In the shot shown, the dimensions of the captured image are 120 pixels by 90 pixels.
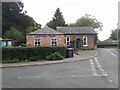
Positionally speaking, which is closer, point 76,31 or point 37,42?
point 37,42

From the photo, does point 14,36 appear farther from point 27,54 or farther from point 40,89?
point 40,89

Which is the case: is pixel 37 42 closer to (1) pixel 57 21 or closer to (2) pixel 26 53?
(2) pixel 26 53

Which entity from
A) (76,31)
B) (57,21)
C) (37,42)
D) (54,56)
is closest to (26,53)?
(54,56)

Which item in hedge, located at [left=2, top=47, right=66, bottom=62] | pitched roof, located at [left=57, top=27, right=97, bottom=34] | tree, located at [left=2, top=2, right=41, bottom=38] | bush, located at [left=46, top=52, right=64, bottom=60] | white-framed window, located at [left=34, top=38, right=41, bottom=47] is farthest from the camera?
tree, located at [left=2, top=2, right=41, bottom=38]

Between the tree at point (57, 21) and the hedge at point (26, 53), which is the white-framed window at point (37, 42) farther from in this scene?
the tree at point (57, 21)

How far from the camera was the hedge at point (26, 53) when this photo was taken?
29.0 meters

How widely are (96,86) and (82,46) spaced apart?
45.0 meters

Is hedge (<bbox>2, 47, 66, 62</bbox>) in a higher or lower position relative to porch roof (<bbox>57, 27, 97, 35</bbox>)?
lower

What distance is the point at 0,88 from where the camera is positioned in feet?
→ 42.8

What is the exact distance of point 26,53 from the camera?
2983 cm

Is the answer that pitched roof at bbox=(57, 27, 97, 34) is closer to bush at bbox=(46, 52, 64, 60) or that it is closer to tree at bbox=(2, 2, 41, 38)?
tree at bbox=(2, 2, 41, 38)

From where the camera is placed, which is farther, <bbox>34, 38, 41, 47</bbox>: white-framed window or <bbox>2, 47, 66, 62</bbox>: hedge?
<bbox>34, 38, 41, 47</bbox>: white-framed window

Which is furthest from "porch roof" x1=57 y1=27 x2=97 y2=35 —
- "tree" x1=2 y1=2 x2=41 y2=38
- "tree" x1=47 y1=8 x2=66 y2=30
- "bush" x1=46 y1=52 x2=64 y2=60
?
"tree" x1=47 y1=8 x2=66 y2=30

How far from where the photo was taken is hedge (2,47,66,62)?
29.0 m
